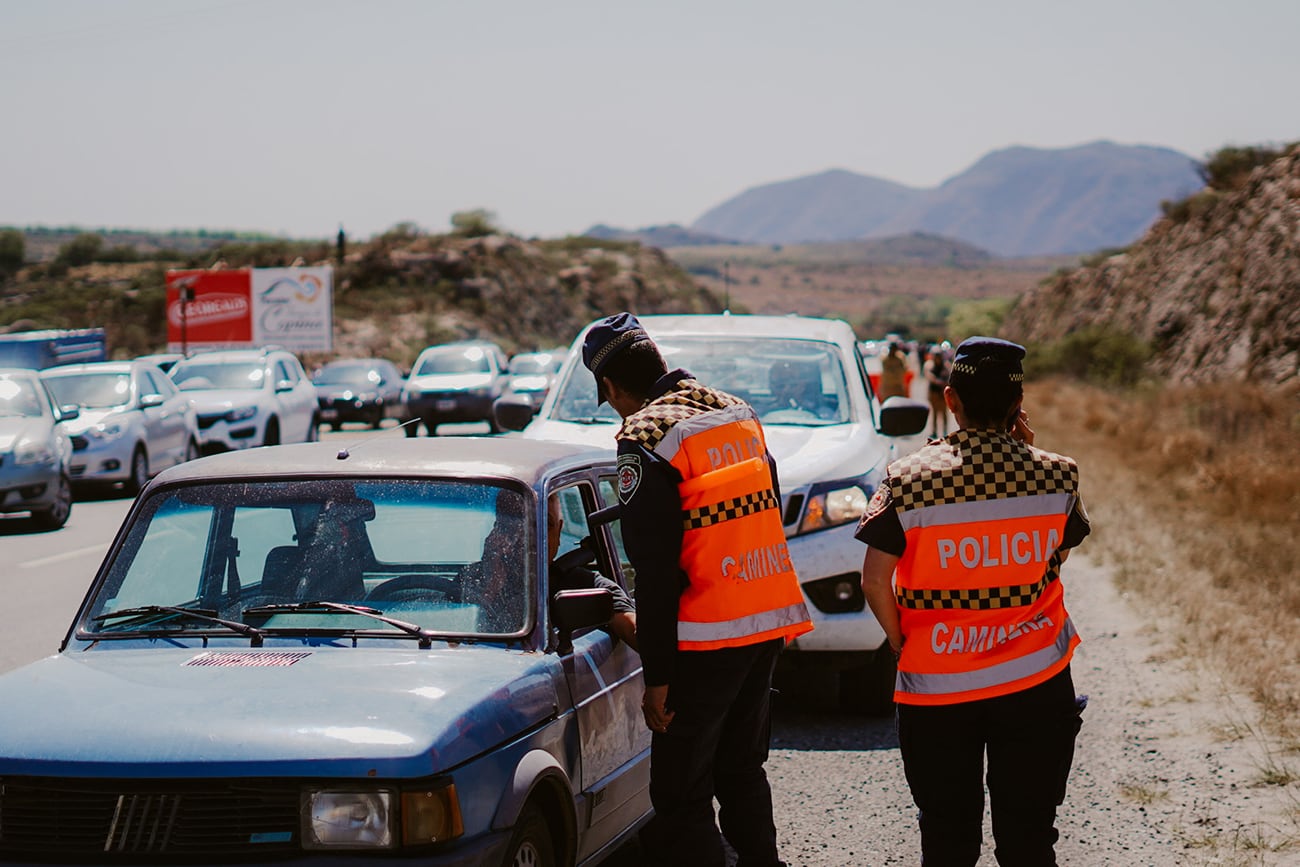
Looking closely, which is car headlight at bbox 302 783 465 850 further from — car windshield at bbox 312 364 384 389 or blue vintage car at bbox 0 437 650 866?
car windshield at bbox 312 364 384 389

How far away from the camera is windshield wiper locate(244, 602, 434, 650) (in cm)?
420

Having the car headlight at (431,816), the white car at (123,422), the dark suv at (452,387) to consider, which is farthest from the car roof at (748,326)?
the dark suv at (452,387)

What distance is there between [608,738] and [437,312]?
74.9 meters

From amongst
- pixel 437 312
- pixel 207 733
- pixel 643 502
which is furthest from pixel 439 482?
pixel 437 312

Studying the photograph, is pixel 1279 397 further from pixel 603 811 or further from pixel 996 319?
pixel 996 319

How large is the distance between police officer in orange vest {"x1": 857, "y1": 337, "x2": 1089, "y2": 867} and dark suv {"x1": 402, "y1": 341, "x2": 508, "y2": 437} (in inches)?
1006

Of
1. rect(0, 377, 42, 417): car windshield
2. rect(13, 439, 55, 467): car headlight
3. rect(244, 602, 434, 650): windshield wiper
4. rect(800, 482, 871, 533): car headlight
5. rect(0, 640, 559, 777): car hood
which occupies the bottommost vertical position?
rect(13, 439, 55, 467): car headlight

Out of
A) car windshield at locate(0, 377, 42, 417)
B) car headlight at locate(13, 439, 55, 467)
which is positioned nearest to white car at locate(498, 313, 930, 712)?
car headlight at locate(13, 439, 55, 467)

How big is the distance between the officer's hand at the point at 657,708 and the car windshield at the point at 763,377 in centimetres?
490

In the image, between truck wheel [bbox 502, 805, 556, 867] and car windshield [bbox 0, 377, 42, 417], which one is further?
car windshield [bbox 0, 377, 42, 417]

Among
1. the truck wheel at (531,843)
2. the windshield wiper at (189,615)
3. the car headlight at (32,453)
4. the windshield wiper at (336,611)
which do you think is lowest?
the car headlight at (32,453)

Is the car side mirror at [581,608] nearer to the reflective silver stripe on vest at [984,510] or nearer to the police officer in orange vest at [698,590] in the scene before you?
the police officer in orange vest at [698,590]

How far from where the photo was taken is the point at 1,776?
3.52m

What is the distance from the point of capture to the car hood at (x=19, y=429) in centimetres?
1545
